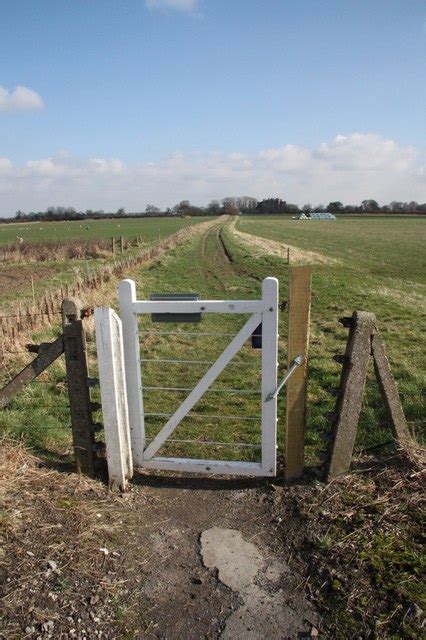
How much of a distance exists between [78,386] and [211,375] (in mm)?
1260

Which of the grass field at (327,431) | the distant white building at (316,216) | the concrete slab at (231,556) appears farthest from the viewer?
the distant white building at (316,216)

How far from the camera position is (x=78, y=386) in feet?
14.5

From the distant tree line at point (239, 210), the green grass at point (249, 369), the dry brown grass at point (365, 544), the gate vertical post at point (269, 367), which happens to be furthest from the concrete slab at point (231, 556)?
the distant tree line at point (239, 210)

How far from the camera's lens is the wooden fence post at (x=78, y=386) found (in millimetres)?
4309

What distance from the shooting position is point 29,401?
654cm

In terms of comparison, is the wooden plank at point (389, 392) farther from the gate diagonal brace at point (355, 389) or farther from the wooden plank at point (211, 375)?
the wooden plank at point (211, 375)

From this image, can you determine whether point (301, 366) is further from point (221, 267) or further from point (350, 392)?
point (221, 267)

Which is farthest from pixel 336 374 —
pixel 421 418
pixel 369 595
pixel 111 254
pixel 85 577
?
pixel 111 254

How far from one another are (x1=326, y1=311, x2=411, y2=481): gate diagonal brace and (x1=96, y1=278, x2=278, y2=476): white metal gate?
574mm

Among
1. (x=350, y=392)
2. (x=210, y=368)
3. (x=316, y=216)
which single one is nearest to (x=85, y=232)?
(x=210, y=368)

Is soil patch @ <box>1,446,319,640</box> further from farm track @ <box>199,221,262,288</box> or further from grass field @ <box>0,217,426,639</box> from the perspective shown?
farm track @ <box>199,221,262,288</box>

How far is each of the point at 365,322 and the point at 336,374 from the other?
3.93m

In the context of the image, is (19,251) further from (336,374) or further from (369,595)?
(369,595)

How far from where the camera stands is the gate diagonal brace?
13.4 feet
